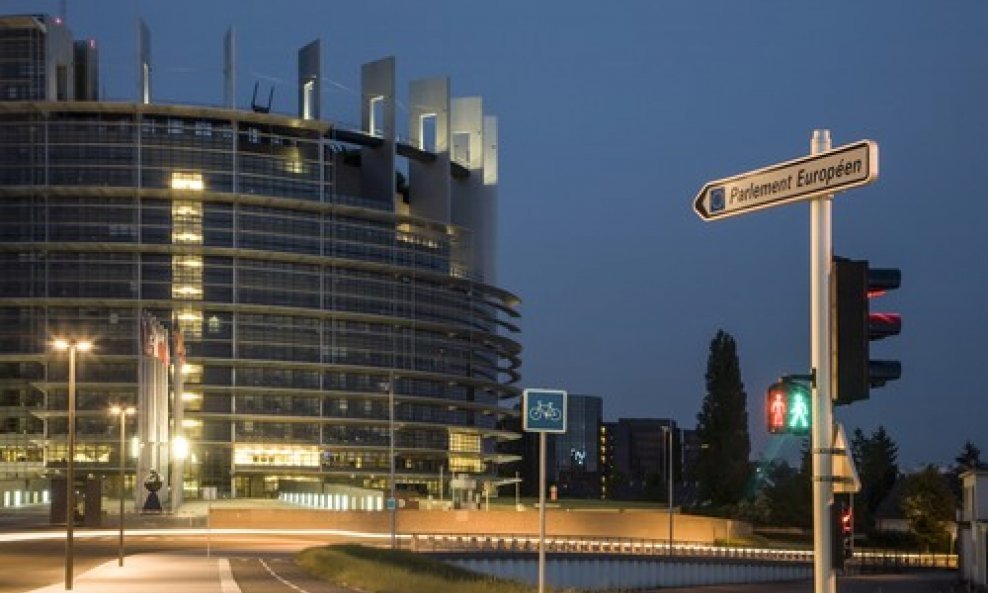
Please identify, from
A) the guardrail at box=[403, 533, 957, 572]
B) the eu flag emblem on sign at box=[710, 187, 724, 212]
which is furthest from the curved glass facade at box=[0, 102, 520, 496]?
the eu flag emblem on sign at box=[710, 187, 724, 212]

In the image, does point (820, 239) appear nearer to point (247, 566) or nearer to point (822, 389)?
point (822, 389)

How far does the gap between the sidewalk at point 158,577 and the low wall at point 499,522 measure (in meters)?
33.2

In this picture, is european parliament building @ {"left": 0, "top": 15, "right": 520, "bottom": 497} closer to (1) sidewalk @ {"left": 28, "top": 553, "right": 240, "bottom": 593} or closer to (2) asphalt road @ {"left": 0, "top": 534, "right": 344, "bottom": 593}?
(2) asphalt road @ {"left": 0, "top": 534, "right": 344, "bottom": 593}

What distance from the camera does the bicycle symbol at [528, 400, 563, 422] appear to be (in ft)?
76.7

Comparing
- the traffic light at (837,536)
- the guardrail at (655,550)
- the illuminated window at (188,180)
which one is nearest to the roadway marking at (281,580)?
the guardrail at (655,550)

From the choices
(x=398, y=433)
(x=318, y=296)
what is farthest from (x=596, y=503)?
(x=318, y=296)

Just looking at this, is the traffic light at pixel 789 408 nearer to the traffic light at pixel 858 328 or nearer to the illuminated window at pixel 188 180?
the traffic light at pixel 858 328

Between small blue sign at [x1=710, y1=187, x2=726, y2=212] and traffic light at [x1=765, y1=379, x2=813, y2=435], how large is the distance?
65.5 inches

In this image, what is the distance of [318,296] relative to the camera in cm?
15988

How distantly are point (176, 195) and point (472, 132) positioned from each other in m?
35.9

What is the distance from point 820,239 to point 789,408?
1408mm

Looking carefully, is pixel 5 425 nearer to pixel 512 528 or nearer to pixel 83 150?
pixel 83 150

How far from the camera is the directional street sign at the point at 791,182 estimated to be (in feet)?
40.5

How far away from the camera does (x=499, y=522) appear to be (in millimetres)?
107375
